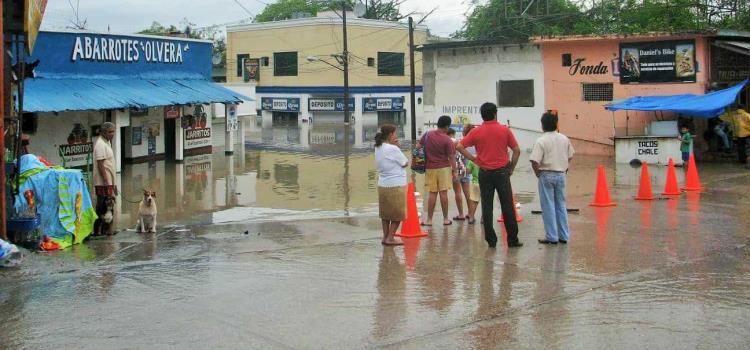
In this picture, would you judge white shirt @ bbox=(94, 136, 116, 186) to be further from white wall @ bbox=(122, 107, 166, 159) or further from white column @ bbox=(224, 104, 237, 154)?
white column @ bbox=(224, 104, 237, 154)

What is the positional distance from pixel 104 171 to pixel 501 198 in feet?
17.1

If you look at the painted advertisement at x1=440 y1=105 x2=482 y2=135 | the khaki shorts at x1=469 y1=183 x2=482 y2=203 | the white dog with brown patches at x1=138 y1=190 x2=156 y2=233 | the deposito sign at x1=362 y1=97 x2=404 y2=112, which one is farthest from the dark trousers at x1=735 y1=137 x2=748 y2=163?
the deposito sign at x1=362 y1=97 x2=404 y2=112

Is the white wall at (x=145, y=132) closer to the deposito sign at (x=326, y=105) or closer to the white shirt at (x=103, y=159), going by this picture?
the white shirt at (x=103, y=159)

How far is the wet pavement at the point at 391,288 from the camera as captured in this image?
5918 millimetres

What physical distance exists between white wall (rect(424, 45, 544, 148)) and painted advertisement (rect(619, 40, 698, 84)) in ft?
12.1

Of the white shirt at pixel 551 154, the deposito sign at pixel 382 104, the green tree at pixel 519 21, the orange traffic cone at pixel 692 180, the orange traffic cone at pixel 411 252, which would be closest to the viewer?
the orange traffic cone at pixel 411 252

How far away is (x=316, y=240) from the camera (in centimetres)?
1085

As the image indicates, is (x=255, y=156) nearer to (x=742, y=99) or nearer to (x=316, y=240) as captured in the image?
(x=742, y=99)

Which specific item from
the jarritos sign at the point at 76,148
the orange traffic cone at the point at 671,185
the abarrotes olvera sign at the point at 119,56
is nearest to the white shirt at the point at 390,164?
the orange traffic cone at the point at 671,185

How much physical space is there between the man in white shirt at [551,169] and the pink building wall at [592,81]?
16720 mm

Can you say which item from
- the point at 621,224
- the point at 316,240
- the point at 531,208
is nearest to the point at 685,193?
the point at 531,208

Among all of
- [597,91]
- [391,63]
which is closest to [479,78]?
[597,91]

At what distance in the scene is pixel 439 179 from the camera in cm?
1161

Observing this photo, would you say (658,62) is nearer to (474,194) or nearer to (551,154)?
(474,194)
